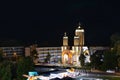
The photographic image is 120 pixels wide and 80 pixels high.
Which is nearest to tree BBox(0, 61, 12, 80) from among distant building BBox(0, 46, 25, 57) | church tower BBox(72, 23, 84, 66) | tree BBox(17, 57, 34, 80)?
tree BBox(17, 57, 34, 80)

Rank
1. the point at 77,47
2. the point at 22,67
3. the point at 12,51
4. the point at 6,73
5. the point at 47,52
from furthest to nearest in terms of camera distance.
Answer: the point at 47,52 < the point at 12,51 < the point at 77,47 < the point at 22,67 < the point at 6,73

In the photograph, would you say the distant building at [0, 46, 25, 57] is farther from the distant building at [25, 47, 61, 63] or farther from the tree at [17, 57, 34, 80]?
the tree at [17, 57, 34, 80]

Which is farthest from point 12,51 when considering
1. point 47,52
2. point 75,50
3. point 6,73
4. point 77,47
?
point 6,73

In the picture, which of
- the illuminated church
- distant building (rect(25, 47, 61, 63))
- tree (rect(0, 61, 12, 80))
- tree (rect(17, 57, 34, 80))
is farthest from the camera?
distant building (rect(25, 47, 61, 63))

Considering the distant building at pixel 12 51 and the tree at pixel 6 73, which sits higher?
the distant building at pixel 12 51

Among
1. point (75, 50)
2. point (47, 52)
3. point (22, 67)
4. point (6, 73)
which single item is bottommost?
point (6, 73)

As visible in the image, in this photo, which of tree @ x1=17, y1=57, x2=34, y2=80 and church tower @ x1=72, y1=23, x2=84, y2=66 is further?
church tower @ x1=72, y1=23, x2=84, y2=66

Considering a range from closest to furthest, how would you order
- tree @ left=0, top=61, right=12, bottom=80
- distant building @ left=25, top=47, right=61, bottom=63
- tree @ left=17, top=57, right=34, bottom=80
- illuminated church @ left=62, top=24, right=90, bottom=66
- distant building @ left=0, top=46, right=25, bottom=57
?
1. tree @ left=0, top=61, right=12, bottom=80
2. tree @ left=17, top=57, right=34, bottom=80
3. illuminated church @ left=62, top=24, right=90, bottom=66
4. distant building @ left=0, top=46, right=25, bottom=57
5. distant building @ left=25, top=47, right=61, bottom=63

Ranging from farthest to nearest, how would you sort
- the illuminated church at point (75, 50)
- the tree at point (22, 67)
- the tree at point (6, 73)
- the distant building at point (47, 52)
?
the distant building at point (47, 52) → the illuminated church at point (75, 50) → the tree at point (22, 67) → the tree at point (6, 73)

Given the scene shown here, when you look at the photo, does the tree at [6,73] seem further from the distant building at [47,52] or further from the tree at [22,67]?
the distant building at [47,52]

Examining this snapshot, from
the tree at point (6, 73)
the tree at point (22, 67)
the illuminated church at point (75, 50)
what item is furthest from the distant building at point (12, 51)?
the tree at point (6, 73)

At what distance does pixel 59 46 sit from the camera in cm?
6362

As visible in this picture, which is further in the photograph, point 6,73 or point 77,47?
point 77,47

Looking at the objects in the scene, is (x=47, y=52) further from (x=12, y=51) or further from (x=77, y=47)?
(x=77, y=47)
